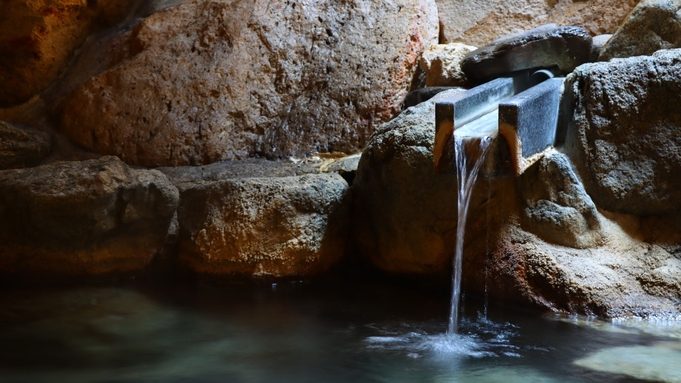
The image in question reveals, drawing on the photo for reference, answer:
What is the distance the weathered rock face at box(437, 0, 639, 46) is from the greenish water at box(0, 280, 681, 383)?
334cm

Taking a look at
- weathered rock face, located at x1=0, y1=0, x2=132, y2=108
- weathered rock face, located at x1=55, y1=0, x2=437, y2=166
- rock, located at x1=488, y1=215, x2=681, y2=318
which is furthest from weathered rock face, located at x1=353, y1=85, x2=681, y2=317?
weathered rock face, located at x1=0, y1=0, x2=132, y2=108

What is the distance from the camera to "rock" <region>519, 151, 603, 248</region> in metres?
4.84

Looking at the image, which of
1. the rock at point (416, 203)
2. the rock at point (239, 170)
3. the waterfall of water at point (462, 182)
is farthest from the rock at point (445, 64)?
the waterfall of water at point (462, 182)

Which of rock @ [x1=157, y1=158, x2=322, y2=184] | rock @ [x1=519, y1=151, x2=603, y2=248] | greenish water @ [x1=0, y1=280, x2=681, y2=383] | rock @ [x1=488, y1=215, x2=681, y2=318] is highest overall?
rock @ [x1=157, y1=158, x2=322, y2=184]

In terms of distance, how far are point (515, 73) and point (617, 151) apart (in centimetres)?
154

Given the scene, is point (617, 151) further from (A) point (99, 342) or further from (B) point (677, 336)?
(A) point (99, 342)

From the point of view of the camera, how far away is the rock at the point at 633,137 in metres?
4.89

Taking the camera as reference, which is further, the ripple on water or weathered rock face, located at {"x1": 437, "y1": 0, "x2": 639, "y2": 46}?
weathered rock face, located at {"x1": 437, "y1": 0, "x2": 639, "y2": 46}

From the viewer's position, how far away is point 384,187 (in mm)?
5402

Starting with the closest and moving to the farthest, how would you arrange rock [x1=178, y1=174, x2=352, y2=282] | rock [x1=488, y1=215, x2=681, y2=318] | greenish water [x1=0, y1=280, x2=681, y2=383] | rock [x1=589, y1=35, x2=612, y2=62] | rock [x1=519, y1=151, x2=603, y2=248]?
1. greenish water [x1=0, y1=280, x2=681, y2=383]
2. rock [x1=488, y1=215, x2=681, y2=318]
3. rock [x1=519, y1=151, x2=603, y2=248]
4. rock [x1=178, y1=174, x2=352, y2=282]
5. rock [x1=589, y1=35, x2=612, y2=62]

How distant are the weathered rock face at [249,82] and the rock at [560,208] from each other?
2323mm

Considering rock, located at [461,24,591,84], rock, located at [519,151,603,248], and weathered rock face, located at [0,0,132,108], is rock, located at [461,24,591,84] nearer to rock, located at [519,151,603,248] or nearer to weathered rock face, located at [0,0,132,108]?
rock, located at [519,151,603,248]

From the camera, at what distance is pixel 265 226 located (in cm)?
546

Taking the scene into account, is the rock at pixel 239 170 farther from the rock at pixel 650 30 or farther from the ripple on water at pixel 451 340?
the rock at pixel 650 30
